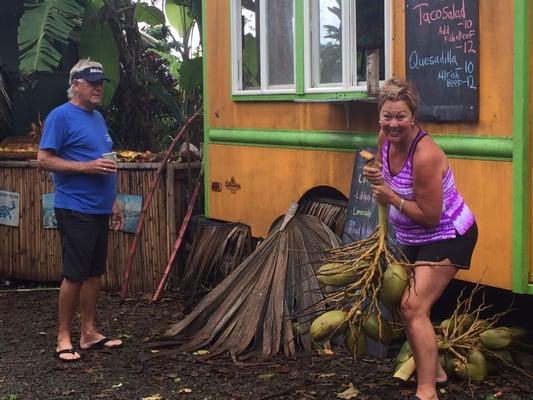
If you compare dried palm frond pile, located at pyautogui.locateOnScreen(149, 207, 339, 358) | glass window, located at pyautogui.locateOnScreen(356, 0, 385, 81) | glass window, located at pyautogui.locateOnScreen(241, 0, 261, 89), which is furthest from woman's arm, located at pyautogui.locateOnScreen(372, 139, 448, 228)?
glass window, located at pyautogui.locateOnScreen(241, 0, 261, 89)

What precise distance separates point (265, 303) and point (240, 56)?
7.51 feet

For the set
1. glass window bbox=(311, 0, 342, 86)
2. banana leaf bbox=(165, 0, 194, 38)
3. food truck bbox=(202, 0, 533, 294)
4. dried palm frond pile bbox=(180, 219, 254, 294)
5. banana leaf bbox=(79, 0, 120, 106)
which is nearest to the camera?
food truck bbox=(202, 0, 533, 294)

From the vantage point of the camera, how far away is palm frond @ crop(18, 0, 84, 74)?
27.3ft

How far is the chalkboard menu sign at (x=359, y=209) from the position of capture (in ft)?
18.7

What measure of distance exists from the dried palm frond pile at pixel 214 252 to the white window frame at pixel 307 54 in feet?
3.71

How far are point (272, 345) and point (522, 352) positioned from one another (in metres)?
1.50

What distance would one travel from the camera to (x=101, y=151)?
572 centimetres

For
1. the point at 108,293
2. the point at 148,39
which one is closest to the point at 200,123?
the point at 148,39

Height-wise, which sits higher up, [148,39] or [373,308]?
[148,39]

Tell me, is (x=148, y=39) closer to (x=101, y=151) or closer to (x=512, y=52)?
(x=101, y=151)

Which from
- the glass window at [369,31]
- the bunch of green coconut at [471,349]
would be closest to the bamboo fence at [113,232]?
the glass window at [369,31]

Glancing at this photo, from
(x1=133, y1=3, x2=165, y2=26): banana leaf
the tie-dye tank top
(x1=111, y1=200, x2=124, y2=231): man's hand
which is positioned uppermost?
(x1=133, y1=3, x2=165, y2=26): banana leaf

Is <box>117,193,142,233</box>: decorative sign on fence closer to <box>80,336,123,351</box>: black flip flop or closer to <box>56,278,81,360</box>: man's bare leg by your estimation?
<box>80,336,123,351</box>: black flip flop

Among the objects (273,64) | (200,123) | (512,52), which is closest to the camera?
(512,52)
